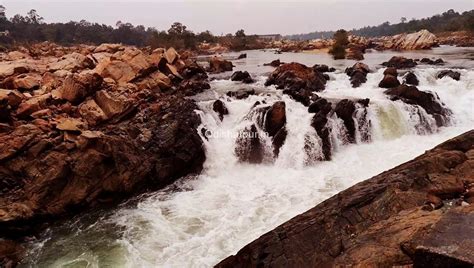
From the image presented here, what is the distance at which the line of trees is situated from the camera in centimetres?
5412

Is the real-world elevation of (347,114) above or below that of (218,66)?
below

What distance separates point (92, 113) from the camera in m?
12.1

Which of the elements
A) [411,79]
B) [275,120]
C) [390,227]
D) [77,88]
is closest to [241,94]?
[275,120]

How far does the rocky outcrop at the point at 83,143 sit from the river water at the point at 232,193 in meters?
0.60

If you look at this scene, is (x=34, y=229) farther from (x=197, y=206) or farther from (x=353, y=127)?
(x=353, y=127)

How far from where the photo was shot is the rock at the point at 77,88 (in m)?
12.4

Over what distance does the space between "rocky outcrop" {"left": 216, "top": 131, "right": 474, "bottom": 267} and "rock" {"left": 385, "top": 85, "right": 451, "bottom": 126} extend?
1008 centimetres

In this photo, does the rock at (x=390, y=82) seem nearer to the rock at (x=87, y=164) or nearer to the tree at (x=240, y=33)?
the rock at (x=87, y=164)

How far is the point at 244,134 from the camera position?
1436 centimetres

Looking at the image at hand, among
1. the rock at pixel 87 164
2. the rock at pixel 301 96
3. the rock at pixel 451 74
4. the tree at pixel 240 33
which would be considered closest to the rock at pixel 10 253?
Result: the rock at pixel 87 164

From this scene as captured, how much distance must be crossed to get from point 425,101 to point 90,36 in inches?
2534

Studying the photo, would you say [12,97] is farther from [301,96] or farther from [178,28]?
[178,28]

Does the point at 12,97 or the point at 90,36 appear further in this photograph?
the point at 90,36

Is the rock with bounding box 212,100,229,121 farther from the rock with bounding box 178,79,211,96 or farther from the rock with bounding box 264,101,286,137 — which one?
the rock with bounding box 178,79,211,96
